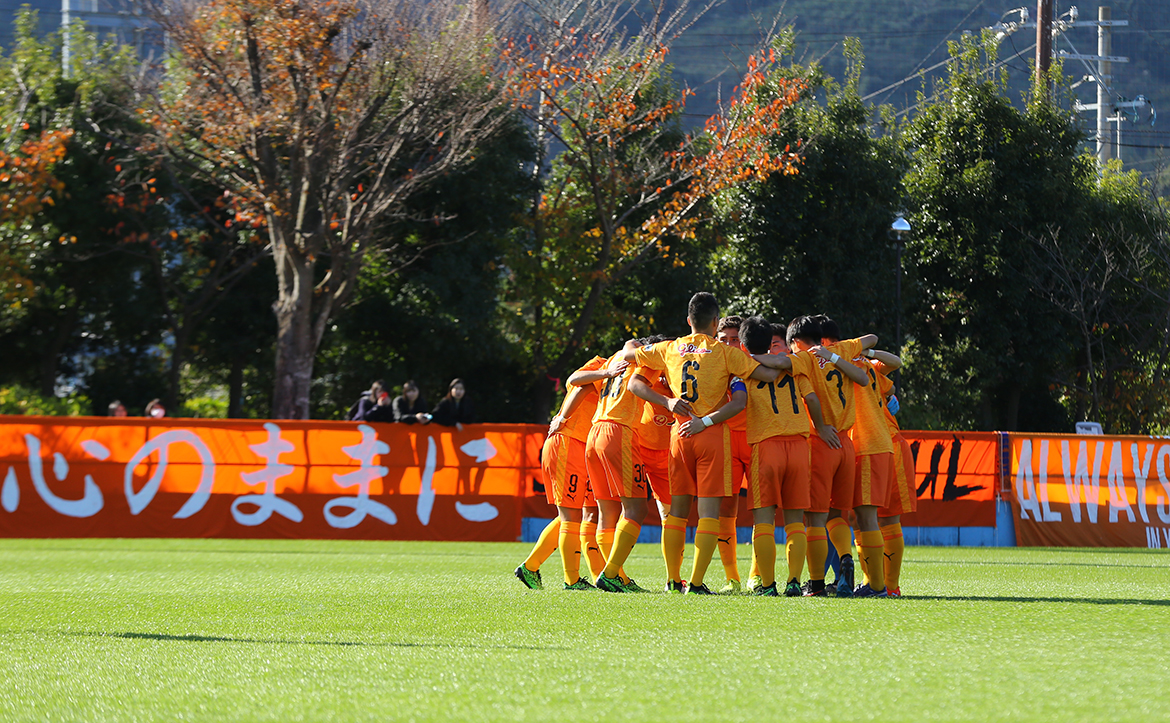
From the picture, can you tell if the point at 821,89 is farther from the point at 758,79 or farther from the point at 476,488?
the point at 476,488

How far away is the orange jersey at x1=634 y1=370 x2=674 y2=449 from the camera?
8422 mm

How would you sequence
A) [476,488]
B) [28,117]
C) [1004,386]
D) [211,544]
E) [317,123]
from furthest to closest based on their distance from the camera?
[1004,386]
[28,117]
[317,123]
[476,488]
[211,544]

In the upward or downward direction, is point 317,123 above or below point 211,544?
above

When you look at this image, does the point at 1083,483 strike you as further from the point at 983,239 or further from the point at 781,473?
the point at 983,239

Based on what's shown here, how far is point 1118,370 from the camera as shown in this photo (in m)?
30.9

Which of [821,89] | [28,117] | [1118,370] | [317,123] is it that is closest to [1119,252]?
[1118,370]

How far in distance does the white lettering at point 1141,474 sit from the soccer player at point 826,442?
9.75 meters

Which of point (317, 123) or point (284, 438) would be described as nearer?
point (284, 438)

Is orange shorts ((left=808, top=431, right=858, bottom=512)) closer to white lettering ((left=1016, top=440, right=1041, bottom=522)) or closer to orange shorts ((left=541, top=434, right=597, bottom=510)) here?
orange shorts ((left=541, top=434, right=597, bottom=510))

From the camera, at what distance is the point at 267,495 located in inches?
627

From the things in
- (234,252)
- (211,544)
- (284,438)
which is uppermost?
(234,252)

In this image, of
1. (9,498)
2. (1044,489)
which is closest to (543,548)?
(9,498)

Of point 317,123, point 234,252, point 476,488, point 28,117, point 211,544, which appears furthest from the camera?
point 234,252

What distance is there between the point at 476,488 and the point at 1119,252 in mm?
20891
